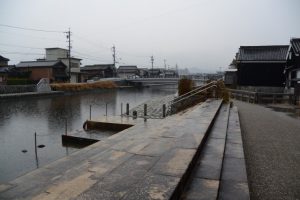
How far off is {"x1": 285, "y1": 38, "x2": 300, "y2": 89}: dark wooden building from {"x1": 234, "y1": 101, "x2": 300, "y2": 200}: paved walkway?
15.4 m

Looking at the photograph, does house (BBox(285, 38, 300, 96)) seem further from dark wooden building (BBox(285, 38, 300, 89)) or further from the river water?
the river water

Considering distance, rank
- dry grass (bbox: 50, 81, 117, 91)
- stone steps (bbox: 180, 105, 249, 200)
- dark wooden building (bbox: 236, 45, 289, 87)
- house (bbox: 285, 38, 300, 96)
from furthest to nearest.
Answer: dry grass (bbox: 50, 81, 117, 91)
dark wooden building (bbox: 236, 45, 289, 87)
house (bbox: 285, 38, 300, 96)
stone steps (bbox: 180, 105, 249, 200)

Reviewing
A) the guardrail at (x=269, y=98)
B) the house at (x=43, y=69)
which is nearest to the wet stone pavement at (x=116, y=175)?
the guardrail at (x=269, y=98)

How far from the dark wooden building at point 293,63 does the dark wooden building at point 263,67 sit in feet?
4.57

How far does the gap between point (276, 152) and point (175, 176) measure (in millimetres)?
3619

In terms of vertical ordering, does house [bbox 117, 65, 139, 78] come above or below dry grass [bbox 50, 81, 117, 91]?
above

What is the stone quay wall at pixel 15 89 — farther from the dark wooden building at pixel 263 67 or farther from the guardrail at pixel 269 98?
the guardrail at pixel 269 98

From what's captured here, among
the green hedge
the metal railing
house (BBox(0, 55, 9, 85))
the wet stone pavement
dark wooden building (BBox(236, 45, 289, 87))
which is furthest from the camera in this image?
house (BBox(0, 55, 9, 85))

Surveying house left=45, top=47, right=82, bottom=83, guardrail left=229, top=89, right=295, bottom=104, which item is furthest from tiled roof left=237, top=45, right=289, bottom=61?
house left=45, top=47, right=82, bottom=83

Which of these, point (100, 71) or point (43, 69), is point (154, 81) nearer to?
point (100, 71)

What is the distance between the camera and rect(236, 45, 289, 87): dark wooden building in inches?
1091

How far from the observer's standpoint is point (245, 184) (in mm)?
4148

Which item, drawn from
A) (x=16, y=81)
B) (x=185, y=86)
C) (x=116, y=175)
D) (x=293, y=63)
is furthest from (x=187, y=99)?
(x=16, y=81)

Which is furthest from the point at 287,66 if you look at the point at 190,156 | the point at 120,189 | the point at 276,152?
the point at 120,189
